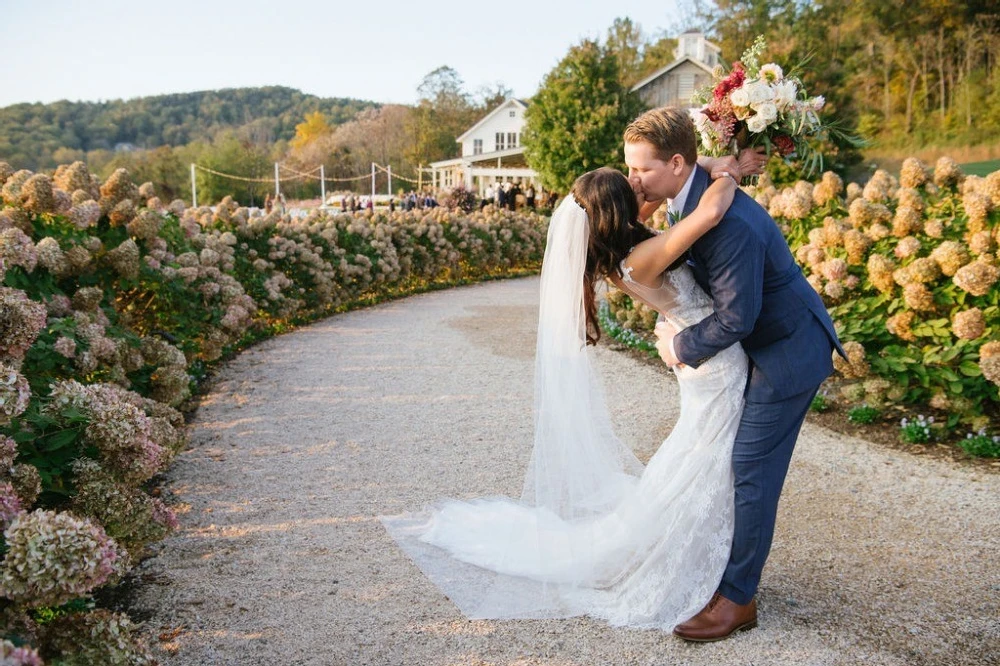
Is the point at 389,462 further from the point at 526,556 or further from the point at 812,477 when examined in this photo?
the point at 812,477

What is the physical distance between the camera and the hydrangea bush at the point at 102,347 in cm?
189

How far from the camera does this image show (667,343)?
2.96m

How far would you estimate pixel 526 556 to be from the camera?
341cm

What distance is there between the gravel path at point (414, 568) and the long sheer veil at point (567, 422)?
0.54m

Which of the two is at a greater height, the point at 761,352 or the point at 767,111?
the point at 767,111

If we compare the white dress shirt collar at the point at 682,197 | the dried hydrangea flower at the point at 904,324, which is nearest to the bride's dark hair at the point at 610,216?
the white dress shirt collar at the point at 682,197

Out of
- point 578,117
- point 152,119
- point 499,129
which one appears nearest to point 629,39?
point 499,129

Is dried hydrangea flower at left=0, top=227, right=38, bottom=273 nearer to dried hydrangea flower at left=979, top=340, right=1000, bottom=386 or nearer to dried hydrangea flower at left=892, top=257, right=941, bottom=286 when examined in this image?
dried hydrangea flower at left=892, top=257, right=941, bottom=286

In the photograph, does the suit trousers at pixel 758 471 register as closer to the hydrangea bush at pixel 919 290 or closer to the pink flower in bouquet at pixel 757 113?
the pink flower in bouquet at pixel 757 113

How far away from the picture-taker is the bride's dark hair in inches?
112

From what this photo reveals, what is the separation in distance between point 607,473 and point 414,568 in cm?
101

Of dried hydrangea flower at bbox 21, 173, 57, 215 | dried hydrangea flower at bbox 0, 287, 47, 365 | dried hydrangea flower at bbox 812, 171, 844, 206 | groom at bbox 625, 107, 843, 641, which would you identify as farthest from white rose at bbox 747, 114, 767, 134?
dried hydrangea flower at bbox 21, 173, 57, 215

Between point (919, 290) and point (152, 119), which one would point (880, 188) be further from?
point (152, 119)

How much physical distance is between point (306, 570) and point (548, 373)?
144 centimetres
